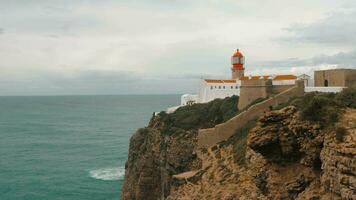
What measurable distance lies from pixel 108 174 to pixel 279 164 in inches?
1807

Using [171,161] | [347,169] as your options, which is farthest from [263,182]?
[171,161]

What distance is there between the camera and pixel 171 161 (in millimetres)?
36375

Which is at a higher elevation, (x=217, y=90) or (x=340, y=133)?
(x=217, y=90)

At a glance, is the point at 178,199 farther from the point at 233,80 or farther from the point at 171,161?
the point at 233,80

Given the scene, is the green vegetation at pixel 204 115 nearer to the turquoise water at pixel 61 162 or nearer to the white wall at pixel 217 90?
the white wall at pixel 217 90

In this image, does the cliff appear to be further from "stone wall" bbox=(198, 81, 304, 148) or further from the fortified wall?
the fortified wall

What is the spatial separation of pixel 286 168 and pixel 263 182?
1.34m

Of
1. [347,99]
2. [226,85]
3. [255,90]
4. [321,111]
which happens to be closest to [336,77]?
[255,90]

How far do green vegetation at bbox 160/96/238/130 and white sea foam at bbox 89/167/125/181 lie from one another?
20.0 meters

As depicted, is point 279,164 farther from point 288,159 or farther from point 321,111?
point 321,111

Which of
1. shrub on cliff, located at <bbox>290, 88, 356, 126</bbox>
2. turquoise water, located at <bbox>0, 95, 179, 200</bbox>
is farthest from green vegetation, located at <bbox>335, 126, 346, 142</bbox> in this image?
turquoise water, located at <bbox>0, 95, 179, 200</bbox>

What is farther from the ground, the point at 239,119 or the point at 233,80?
the point at 233,80

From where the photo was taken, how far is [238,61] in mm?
50562

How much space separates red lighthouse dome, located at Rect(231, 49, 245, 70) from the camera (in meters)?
50.1
